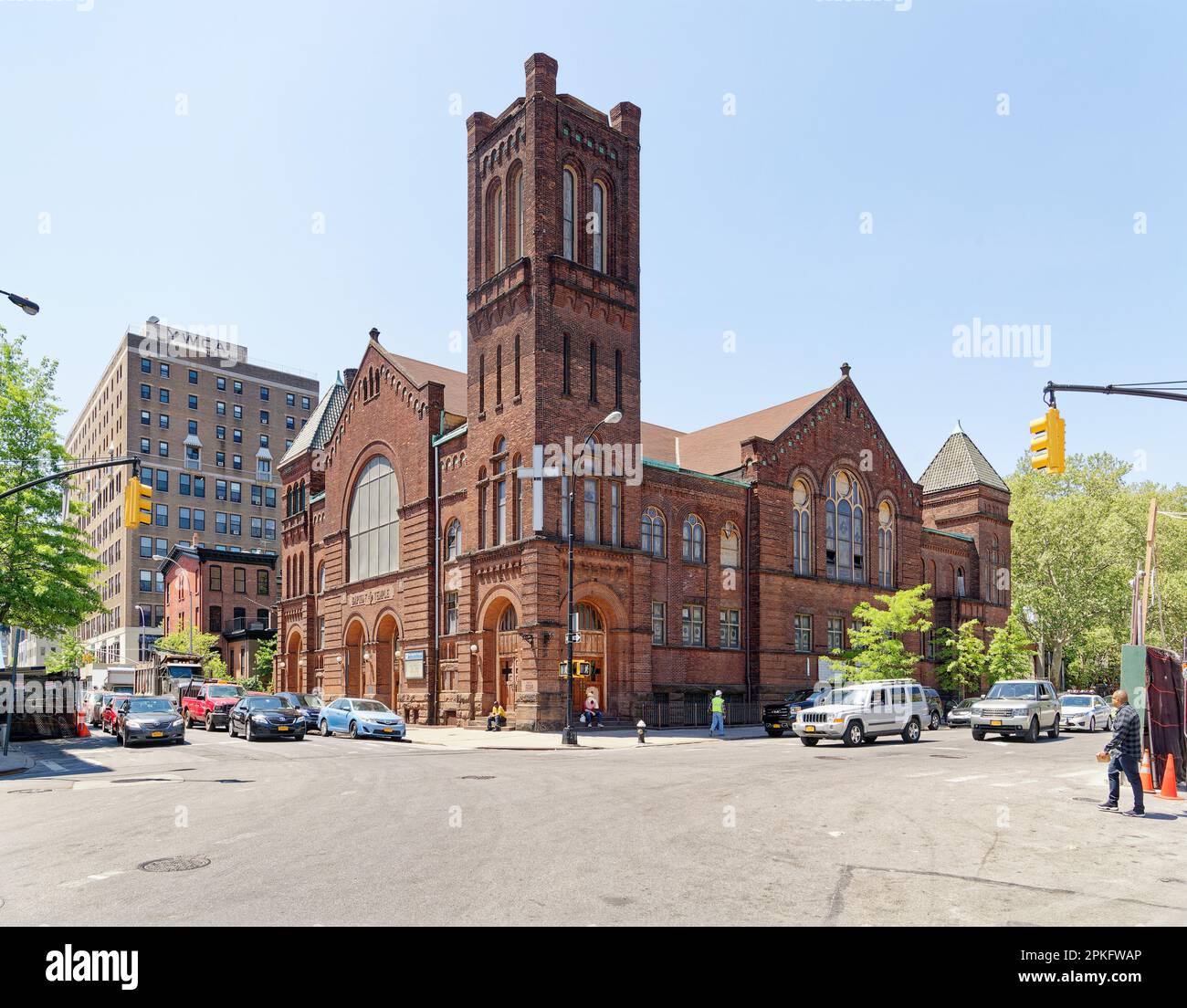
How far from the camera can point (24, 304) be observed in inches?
724

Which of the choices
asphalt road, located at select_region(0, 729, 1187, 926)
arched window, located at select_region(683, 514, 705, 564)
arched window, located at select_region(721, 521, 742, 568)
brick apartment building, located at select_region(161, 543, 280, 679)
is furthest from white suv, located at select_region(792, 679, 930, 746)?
brick apartment building, located at select_region(161, 543, 280, 679)

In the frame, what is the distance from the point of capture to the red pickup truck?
4012 cm

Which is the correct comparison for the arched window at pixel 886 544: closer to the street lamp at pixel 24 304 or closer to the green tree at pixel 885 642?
the green tree at pixel 885 642

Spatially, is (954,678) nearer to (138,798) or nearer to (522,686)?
(522,686)

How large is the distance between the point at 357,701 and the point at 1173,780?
1045 inches

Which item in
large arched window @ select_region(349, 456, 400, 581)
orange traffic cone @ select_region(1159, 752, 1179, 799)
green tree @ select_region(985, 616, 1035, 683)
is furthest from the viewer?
green tree @ select_region(985, 616, 1035, 683)

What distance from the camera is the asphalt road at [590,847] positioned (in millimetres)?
8164

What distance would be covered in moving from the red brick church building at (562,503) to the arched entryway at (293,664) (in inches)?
130

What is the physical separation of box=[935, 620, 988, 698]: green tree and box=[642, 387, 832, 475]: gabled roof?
15.6 metres

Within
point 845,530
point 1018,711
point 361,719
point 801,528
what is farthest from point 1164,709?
point 845,530

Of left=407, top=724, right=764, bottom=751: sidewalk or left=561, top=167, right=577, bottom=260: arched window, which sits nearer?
left=407, top=724, right=764, bottom=751: sidewalk

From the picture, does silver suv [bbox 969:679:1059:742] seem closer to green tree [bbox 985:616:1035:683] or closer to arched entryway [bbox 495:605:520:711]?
arched entryway [bbox 495:605:520:711]

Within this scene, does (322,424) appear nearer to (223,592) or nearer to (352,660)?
(352,660)

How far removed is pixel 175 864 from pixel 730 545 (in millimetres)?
37953
